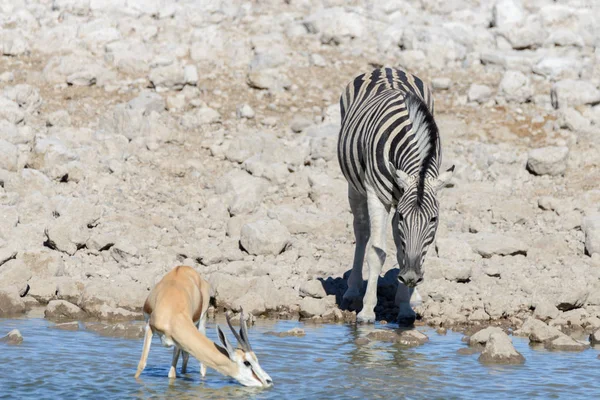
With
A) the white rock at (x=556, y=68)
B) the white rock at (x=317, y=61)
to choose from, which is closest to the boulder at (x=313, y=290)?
the white rock at (x=317, y=61)

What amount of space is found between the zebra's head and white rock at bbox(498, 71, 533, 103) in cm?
1009

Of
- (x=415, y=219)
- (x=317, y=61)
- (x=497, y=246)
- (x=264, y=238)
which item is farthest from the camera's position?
(x=317, y=61)

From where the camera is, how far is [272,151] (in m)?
17.7

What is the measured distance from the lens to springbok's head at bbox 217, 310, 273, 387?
8.26m

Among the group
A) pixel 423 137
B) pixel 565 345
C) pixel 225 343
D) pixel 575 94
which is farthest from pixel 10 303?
pixel 575 94

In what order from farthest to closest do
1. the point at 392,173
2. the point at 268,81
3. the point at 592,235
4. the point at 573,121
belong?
the point at 268,81
the point at 573,121
the point at 592,235
the point at 392,173

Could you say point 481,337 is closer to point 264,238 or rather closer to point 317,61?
point 264,238

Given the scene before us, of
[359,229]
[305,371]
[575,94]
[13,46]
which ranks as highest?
[13,46]

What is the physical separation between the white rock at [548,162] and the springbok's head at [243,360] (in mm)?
10163

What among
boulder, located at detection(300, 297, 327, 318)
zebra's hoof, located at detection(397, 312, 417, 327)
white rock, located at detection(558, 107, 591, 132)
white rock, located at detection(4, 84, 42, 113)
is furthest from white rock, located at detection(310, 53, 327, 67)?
zebra's hoof, located at detection(397, 312, 417, 327)

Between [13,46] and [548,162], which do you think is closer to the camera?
[548,162]

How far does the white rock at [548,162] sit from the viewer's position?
1744 cm

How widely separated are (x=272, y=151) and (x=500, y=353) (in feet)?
27.9

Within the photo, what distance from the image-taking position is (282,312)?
1227 centimetres
